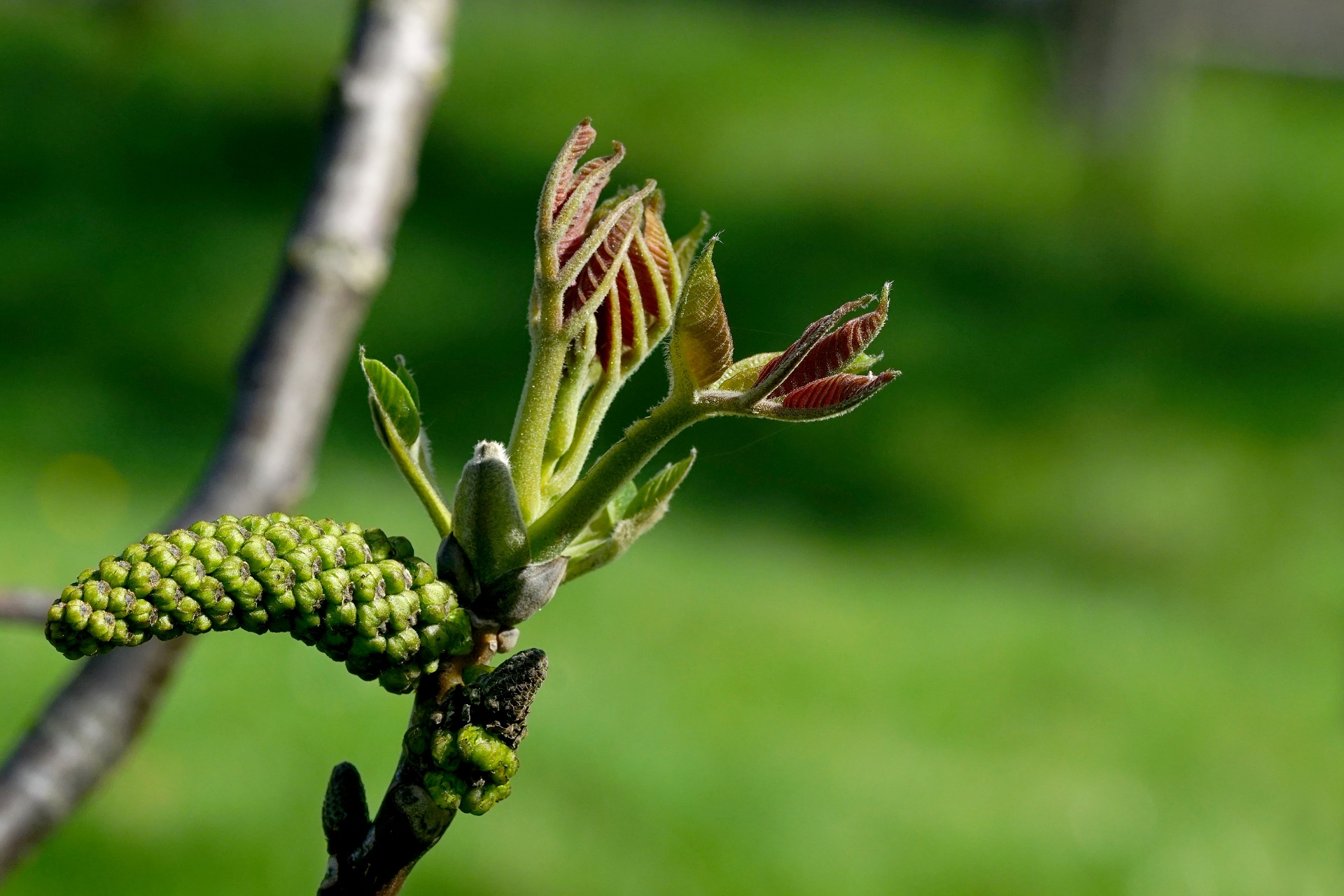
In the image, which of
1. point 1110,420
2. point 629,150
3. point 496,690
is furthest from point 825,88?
point 496,690

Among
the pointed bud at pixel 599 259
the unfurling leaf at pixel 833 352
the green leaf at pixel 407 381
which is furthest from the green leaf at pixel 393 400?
the unfurling leaf at pixel 833 352

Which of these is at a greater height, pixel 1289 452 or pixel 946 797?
pixel 1289 452

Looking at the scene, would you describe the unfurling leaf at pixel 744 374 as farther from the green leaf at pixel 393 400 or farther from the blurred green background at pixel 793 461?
the blurred green background at pixel 793 461

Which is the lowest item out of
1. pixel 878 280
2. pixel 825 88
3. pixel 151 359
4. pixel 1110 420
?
pixel 151 359

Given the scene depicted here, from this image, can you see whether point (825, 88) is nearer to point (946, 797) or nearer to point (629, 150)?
point (629, 150)

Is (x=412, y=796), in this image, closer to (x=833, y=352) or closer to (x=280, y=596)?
(x=280, y=596)

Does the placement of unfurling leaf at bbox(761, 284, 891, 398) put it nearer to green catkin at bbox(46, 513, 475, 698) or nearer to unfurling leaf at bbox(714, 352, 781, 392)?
unfurling leaf at bbox(714, 352, 781, 392)

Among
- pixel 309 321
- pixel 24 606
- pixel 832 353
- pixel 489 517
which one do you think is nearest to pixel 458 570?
pixel 489 517
